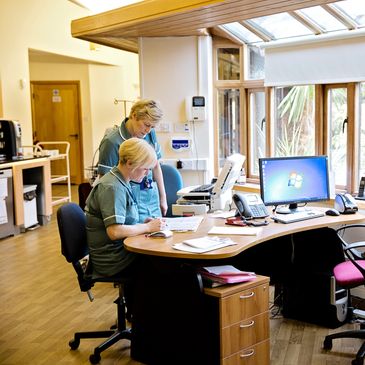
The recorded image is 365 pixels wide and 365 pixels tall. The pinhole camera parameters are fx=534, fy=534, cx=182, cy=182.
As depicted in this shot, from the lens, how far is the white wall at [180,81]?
5.46 m

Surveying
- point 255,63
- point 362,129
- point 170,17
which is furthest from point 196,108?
point 362,129

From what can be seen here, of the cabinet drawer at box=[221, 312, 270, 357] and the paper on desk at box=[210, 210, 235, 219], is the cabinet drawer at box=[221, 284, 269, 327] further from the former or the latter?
the paper on desk at box=[210, 210, 235, 219]

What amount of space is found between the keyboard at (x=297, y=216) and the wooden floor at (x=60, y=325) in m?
0.74

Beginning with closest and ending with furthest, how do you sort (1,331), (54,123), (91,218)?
1. (91,218)
2. (1,331)
3. (54,123)

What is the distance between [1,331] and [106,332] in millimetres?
818

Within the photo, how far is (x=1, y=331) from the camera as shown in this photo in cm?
358

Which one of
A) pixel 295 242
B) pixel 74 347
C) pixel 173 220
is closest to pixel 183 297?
pixel 173 220

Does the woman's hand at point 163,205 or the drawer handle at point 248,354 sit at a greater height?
the woman's hand at point 163,205

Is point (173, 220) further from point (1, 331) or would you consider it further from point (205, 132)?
point (205, 132)

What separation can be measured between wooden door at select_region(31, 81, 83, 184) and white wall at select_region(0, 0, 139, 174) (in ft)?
0.46

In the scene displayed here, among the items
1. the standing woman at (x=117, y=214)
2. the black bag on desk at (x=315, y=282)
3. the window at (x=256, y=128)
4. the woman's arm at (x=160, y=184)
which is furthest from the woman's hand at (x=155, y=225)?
the window at (x=256, y=128)

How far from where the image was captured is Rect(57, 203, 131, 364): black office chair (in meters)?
2.96

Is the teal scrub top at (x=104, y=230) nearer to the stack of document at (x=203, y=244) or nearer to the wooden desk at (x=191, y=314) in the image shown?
the wooden desk at (x=191, y=314)

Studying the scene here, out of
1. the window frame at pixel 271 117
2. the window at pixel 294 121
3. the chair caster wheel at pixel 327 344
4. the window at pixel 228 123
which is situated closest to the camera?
the chair caster wheel at pixel 327 344
